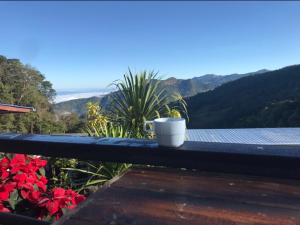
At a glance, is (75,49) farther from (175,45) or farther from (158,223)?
(158,223)

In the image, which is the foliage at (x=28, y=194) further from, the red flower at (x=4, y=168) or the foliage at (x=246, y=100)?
the foliage at (x=246, y=100)

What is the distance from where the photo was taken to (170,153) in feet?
3.61

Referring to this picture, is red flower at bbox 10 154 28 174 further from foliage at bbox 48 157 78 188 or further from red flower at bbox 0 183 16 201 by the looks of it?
foliage at bbox 48 157 78 188

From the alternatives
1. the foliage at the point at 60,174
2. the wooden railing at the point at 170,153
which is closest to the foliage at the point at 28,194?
the wooden railing at the point at 170,153

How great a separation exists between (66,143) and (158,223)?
20.4 inches

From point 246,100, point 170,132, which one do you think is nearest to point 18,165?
point 170,132

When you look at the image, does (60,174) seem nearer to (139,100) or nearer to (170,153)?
(139,100)

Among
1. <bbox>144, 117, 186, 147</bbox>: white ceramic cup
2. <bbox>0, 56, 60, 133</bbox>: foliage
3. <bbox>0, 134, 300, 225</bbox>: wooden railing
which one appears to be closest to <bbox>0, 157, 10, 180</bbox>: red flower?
<bbox>0, 134, 300, 225</bbox>: wooden railing

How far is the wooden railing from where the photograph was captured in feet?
3.24

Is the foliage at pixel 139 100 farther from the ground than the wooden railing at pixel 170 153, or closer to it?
farther from the ground

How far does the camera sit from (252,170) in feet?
3.31

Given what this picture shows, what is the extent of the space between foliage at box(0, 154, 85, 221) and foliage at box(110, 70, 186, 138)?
8.74ft

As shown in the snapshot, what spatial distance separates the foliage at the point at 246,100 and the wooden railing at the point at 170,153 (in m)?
28.9

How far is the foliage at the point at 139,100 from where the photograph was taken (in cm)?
429
